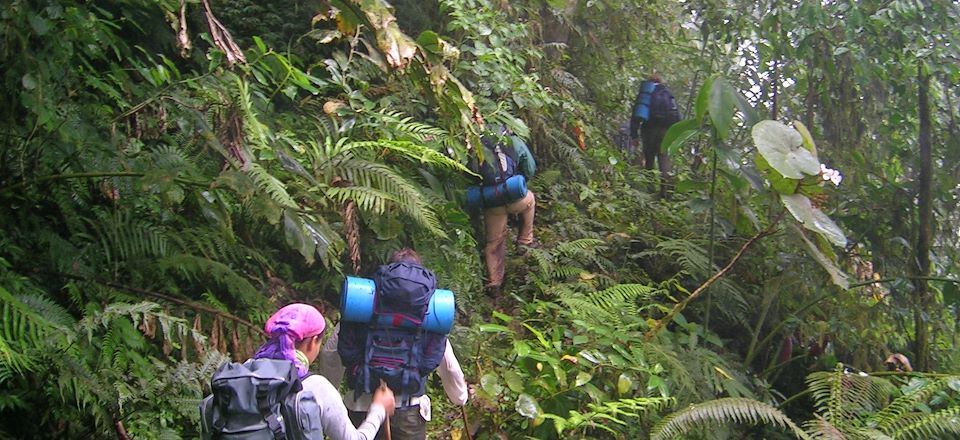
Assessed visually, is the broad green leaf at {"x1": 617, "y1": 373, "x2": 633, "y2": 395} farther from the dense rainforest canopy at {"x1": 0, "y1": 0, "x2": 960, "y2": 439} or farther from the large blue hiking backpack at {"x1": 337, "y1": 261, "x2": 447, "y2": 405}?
the large blue hiking backpack at {"x1": 337, "y1": 261, "x2": 447, "y2": 405}

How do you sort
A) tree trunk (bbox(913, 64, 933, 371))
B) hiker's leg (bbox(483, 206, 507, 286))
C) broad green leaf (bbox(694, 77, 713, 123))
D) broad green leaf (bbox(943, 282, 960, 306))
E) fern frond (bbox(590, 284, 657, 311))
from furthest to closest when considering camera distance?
tree trunk (bbox(913, 64, 933, 371)) < hiker's leg (bbox(483, 206, 507, 286)) < broad green leaf (bbox(943, 282, 960, 306)) < fern frond (bbox(590, 284, 657, 311)) < broad green leaf (bbox(694, 77, 713, 123))

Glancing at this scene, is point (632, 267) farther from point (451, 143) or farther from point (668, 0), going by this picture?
point (668, 0)

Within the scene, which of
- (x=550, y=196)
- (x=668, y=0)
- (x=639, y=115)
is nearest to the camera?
(x=550, y=196)

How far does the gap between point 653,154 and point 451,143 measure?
484 cm

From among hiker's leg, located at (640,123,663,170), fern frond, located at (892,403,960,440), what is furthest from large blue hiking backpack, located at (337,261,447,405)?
hiker's leg, located at (640,123,663,170)

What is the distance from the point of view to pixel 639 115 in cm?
980

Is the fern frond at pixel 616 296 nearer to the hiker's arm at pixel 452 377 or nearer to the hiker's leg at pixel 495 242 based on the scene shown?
the hiker's leg at pixel 495 242

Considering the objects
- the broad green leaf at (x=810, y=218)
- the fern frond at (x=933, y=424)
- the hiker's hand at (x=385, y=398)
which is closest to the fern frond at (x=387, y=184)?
the hiker's hand at (x=385, y=398)

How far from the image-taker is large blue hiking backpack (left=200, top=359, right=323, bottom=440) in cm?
271

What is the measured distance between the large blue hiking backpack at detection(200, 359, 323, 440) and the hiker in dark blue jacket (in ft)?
24.0

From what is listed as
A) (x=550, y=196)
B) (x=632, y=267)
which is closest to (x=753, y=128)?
(x=632, y=267)

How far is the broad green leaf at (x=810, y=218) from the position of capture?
5.25 metres

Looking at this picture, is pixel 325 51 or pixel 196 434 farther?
pixel 325 51

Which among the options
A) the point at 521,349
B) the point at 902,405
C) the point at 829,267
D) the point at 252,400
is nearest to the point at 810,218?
the point at 829,267
